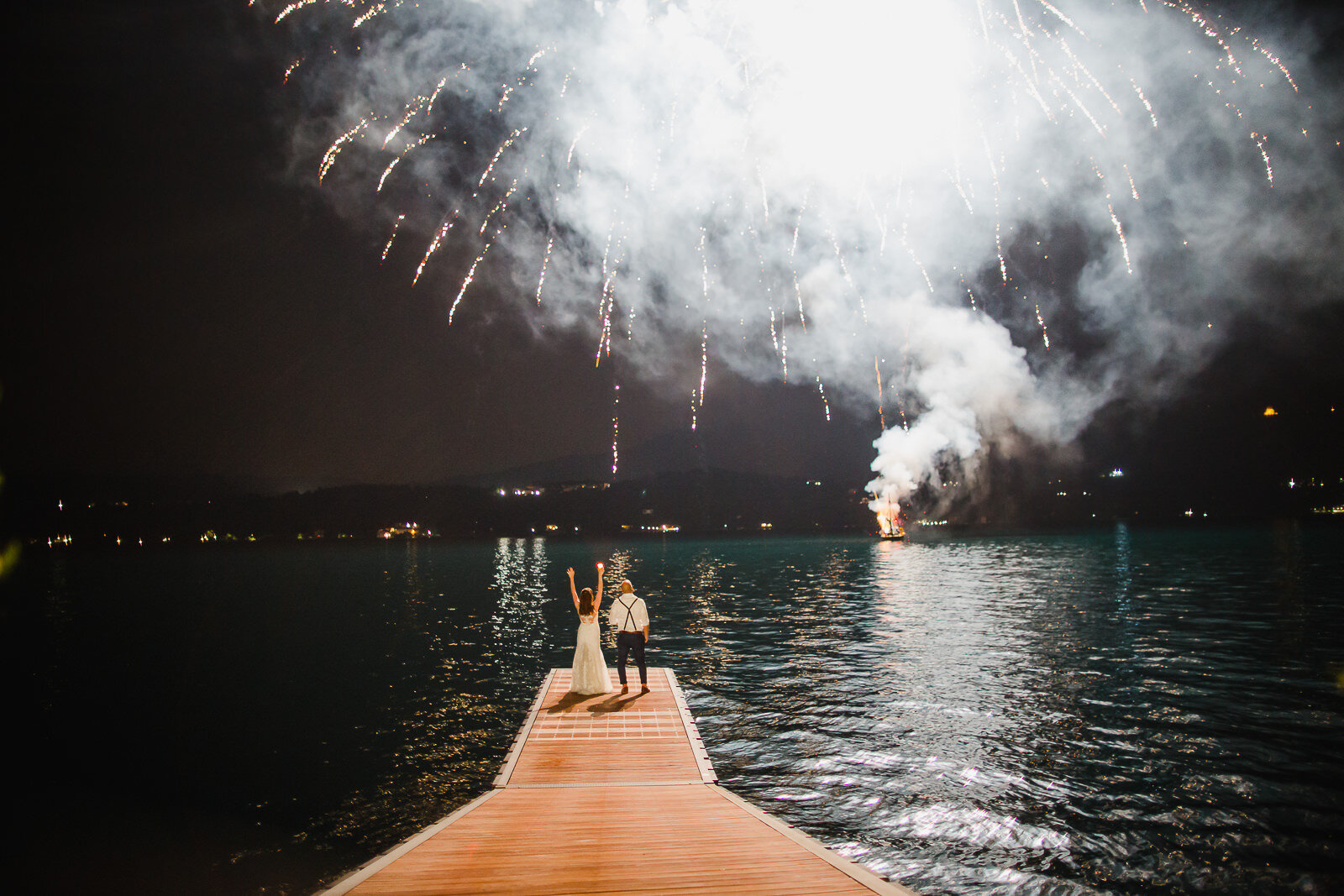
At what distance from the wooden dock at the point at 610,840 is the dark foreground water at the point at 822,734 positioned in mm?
2042

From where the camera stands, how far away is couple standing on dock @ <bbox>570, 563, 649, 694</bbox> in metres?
14.1

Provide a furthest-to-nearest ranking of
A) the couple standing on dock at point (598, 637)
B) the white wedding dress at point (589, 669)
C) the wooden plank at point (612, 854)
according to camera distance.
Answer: the white wedding dress at point (589, 669) < the couple standing on dock at point (598, 637) < the wooden plank at point (612, 854)

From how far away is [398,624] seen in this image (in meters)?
36.3

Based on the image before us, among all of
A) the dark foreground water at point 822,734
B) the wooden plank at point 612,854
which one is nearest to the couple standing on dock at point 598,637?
the dark foreground water at point 822,734

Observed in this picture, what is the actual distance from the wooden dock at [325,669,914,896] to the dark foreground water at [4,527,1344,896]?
6.70ft

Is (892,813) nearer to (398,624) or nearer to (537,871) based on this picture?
(537,871)

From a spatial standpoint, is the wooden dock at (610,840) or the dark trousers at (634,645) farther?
the dark trousers at (634,645)

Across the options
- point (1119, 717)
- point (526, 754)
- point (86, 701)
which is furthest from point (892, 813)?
point (86, 701)

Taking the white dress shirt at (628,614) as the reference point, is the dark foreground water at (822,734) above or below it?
below

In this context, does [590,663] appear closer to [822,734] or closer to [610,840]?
[822,734]

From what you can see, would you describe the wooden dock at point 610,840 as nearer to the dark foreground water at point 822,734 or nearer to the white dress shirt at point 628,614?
the dark foreground water at point 822,734

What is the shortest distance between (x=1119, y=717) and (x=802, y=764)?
780cm

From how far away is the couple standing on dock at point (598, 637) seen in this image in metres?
14.1

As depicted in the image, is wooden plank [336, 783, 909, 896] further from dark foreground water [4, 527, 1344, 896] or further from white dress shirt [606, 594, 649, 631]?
white dress shirt [606, 594, 649, 631]
